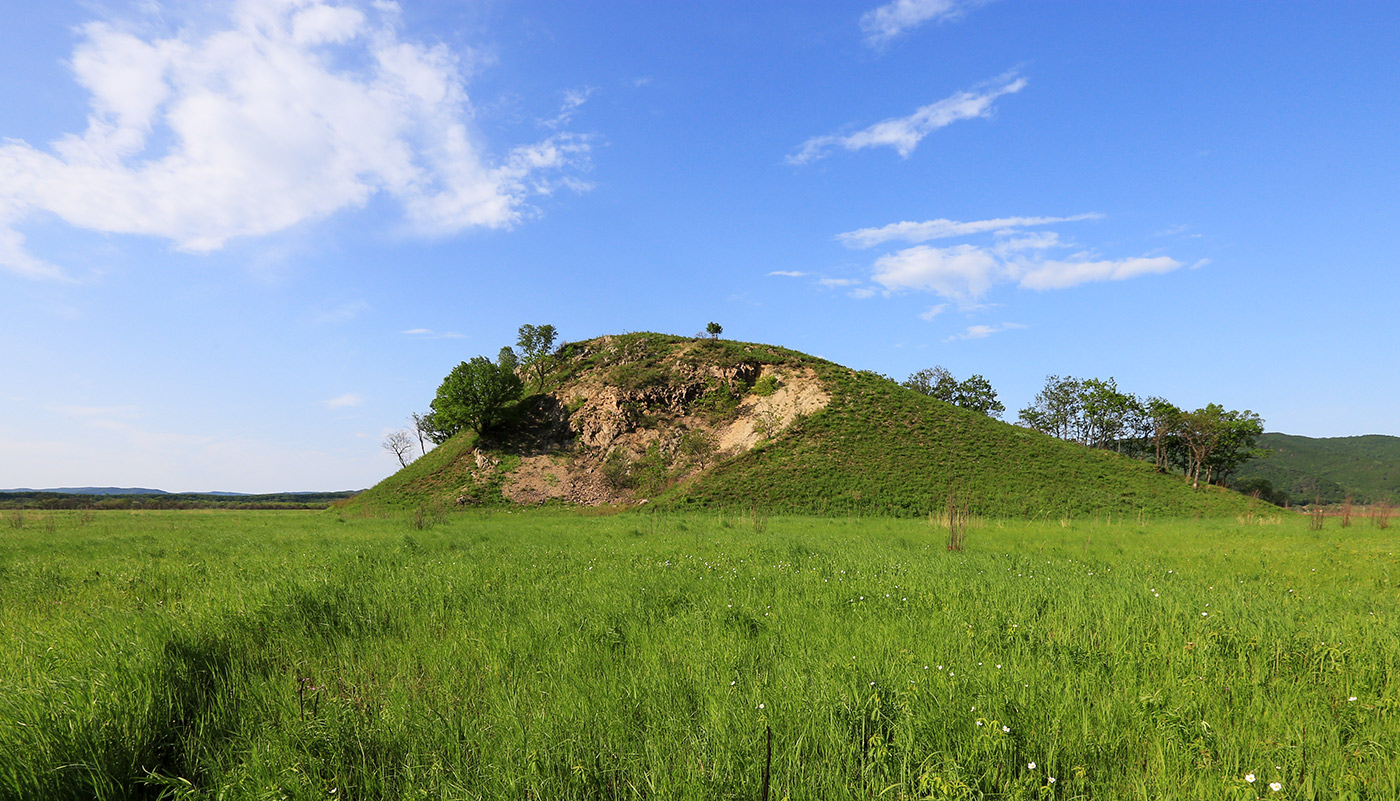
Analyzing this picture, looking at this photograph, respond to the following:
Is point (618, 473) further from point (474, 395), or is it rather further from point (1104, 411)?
point (1104, 411)

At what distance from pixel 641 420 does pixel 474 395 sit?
18.7 m

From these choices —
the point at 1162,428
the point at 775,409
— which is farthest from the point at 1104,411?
the point at 775,409

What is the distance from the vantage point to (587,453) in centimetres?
6203

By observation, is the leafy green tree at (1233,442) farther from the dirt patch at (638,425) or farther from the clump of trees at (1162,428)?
the dirt patch at (638,425)

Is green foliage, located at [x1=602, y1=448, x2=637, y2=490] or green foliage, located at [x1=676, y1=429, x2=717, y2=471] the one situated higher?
green foliage, located at [x1=676, y1=429, x2=717, y2=471]

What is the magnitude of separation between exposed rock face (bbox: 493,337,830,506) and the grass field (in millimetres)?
48052

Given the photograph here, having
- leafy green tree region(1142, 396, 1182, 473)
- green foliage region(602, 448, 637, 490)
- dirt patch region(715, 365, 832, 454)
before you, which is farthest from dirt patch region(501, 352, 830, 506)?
leafy green tree region(1142, 396, 1182, 473)

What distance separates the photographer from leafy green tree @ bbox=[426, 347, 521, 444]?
205 feet

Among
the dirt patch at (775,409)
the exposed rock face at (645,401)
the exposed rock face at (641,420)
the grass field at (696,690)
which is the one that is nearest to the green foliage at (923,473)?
the dirt patch at (775,409)

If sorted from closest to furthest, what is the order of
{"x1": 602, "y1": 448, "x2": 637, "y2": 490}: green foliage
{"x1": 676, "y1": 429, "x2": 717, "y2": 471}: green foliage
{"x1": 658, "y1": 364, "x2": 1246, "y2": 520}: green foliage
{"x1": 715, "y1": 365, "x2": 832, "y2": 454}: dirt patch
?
{"x1": 658, "y1": 364, "x2": 1246, "y2": 520}: green foliage → {"x1": 602, "y1": 448, "x2": 637, "y2": 490}: green foliage → {"x1": 676, "y1": 429, "x2": 717, "y2": 471}: green foliage → {"x1": 715, "y1": 365, "x2": 832, "y2": 454}: dirt patch

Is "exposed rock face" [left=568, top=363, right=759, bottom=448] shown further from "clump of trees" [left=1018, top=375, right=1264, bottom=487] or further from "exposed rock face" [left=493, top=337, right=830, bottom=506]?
"clump of trees" [left=1018, top=375, right=1264, bottom=487]

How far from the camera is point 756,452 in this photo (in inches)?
2231

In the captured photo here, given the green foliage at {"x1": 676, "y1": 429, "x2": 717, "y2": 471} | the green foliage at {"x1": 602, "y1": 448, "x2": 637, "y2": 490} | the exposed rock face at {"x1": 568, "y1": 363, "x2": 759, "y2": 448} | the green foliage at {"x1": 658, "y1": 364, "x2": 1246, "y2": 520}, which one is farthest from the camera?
the exposed rock face at {"x1": 568, "y1": 363, "x2": 759, "y2": 448}

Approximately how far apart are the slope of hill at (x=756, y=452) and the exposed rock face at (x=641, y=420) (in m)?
0.18
